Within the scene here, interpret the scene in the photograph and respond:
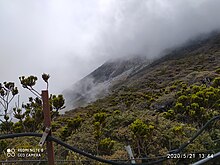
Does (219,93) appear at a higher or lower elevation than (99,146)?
higher

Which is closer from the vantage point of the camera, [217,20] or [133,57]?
[217,20]

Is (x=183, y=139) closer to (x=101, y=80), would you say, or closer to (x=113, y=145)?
(x=113, y=145)

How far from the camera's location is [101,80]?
46156 mm

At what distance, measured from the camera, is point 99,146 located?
135 inches

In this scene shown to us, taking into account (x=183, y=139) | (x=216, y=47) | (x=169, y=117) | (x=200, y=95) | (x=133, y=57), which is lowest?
(x=183, y=139)

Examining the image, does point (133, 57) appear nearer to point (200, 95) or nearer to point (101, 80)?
point (101, 80)

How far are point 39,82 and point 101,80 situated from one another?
1615 inches

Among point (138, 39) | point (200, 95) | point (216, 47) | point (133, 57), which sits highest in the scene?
point (138, 39)

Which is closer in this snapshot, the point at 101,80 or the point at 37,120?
the point at 37,120

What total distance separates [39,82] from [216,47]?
1126 inches

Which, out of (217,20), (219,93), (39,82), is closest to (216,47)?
(217,20)

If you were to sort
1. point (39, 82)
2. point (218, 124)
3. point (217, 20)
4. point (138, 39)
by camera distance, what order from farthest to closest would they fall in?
point (138, 39), point (217, 20), point (39, 82), point (218, 124)

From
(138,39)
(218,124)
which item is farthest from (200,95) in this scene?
(138,39)

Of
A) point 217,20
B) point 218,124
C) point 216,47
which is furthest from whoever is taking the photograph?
point 217,20
